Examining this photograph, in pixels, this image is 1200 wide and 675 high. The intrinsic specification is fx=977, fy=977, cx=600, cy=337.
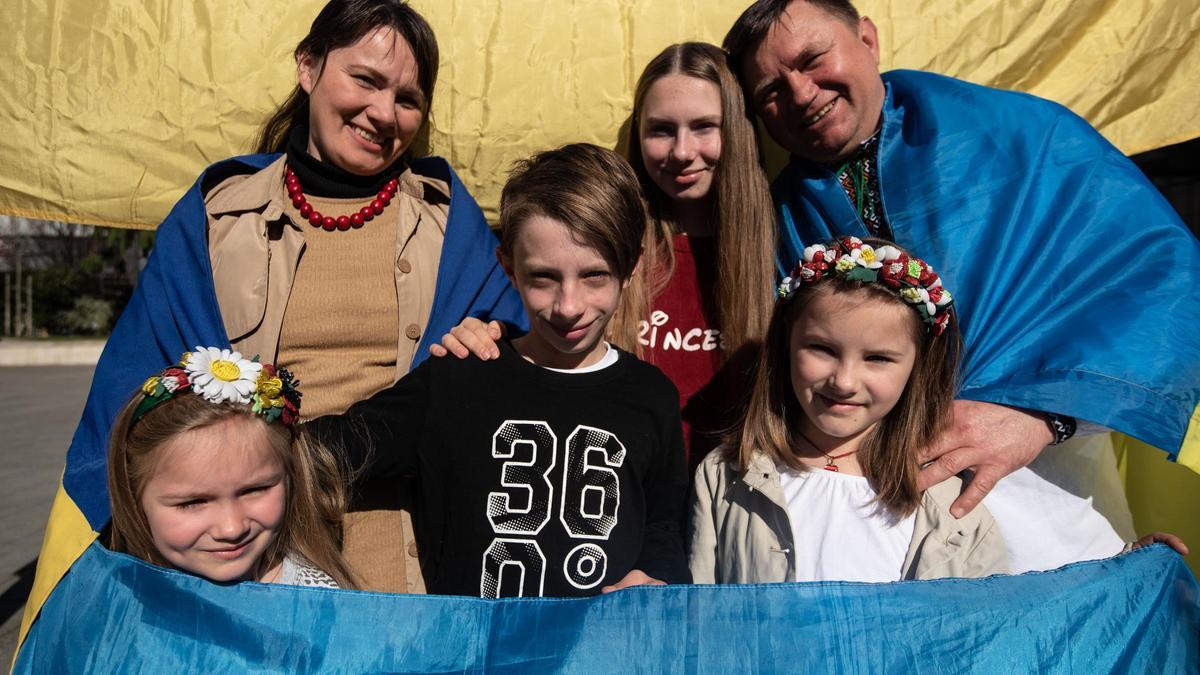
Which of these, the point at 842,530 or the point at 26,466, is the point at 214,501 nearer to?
the point at 842,530

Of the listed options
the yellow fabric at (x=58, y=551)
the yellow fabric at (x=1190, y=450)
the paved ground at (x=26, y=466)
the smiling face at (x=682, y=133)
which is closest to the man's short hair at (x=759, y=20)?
the smiling face at (x=682, y=133)

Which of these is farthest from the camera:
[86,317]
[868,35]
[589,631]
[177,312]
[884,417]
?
[86,317]

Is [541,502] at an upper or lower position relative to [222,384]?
lower

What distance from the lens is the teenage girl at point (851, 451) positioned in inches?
80.4

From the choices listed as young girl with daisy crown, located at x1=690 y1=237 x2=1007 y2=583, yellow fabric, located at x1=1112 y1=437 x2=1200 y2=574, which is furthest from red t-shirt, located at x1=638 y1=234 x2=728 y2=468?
yellow fabric, located at x1=1112 y1=437 x2=1200 y2=574

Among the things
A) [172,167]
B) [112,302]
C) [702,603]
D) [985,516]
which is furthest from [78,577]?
[112,302]

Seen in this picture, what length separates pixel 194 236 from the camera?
2.32 metres

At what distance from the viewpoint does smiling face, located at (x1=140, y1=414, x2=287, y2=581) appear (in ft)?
5.90

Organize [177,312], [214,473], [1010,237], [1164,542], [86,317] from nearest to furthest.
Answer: [214,473] < [1164,542] < [177,312] < [1010,237] < [86,317]

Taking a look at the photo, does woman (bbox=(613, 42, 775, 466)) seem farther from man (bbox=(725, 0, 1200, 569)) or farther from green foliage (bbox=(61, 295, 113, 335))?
green foliage (bbox=(61, 295, 113, 335))

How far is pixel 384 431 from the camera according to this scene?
2.04 metres

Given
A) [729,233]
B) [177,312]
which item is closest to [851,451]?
[729,233]

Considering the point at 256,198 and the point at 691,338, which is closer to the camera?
the point at 256,198

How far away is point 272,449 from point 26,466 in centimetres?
637
